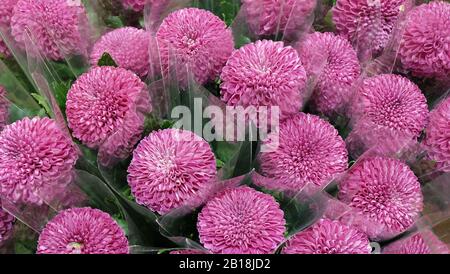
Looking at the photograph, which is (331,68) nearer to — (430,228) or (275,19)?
(275,19)

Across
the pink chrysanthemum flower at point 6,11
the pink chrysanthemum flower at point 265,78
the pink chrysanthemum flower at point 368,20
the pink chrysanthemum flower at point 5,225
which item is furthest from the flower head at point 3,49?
the pink chrysanthemum flower at point 368,20

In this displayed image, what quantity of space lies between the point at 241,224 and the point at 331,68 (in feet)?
0.88

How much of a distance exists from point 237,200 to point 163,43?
0.78ft

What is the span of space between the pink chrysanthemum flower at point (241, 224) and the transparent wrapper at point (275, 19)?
0.26 m

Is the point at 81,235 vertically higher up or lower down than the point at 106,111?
lower down

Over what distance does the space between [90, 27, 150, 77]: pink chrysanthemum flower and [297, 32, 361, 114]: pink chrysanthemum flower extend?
0.74ft

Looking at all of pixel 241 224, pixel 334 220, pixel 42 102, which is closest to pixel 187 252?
pixel 241 224

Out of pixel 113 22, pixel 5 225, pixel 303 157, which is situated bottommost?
pixel 5 225

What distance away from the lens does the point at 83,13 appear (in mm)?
849

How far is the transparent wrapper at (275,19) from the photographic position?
2.68 ft

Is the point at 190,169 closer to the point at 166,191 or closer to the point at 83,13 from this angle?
the point at 166,191

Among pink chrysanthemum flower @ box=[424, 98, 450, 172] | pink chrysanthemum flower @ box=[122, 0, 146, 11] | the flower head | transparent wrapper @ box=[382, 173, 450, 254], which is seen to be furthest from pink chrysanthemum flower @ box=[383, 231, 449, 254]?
the flower head

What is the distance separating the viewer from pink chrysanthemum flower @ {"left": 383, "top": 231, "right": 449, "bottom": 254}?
0.73 m

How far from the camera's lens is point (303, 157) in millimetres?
735
